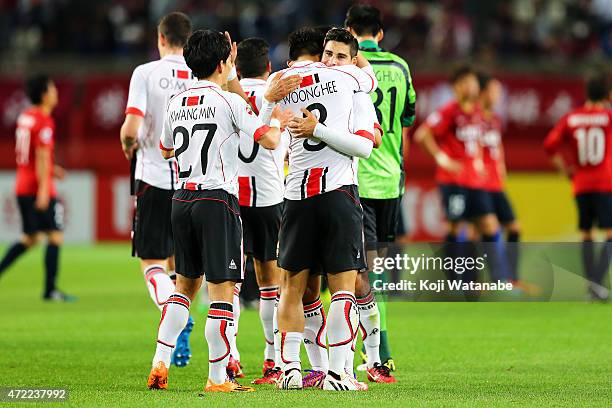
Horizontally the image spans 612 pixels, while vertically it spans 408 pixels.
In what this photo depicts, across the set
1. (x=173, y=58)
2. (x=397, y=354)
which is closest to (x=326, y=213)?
(x=173, y=58)

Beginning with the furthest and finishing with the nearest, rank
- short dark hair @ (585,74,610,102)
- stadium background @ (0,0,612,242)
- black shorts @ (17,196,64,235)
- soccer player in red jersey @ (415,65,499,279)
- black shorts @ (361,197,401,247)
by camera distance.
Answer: stadium background @ (0,0,612,242) < soccer player in red jersey @ (415,65,499,279) < black shorts @ (17,196,64,235) < short dark hair @ (585,74,610,102) < black shorts @ (361,197,401,247)

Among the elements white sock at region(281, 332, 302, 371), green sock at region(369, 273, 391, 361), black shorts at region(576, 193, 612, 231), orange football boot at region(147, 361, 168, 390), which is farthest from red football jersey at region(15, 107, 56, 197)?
white sock at region(281, 332, 302, 371)

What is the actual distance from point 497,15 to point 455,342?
17.4m

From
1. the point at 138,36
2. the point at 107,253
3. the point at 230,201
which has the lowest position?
the point at 107,253

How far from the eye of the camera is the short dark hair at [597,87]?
46.9 feet

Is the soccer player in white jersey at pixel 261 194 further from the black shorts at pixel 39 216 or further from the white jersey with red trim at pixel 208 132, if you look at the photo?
the black shorts at pixel 39 216

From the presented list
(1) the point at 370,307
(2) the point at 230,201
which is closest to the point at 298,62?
(2) the point at 230,201

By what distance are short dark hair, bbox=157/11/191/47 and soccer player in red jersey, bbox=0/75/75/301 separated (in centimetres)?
542

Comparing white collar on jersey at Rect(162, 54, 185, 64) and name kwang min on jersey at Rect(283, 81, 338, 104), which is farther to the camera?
white collar on jersey at Rect(162, 54, 185, 64)

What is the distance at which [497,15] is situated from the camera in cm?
2711

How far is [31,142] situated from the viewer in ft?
48.4

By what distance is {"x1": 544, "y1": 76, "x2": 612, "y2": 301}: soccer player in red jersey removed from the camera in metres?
14.5

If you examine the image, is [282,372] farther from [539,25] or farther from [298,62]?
[539,25]

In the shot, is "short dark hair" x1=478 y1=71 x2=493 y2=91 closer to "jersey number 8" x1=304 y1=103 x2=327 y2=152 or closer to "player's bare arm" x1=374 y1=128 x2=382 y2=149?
"player's bare arm" x1=374 y1=128 x2=382 y2=149
